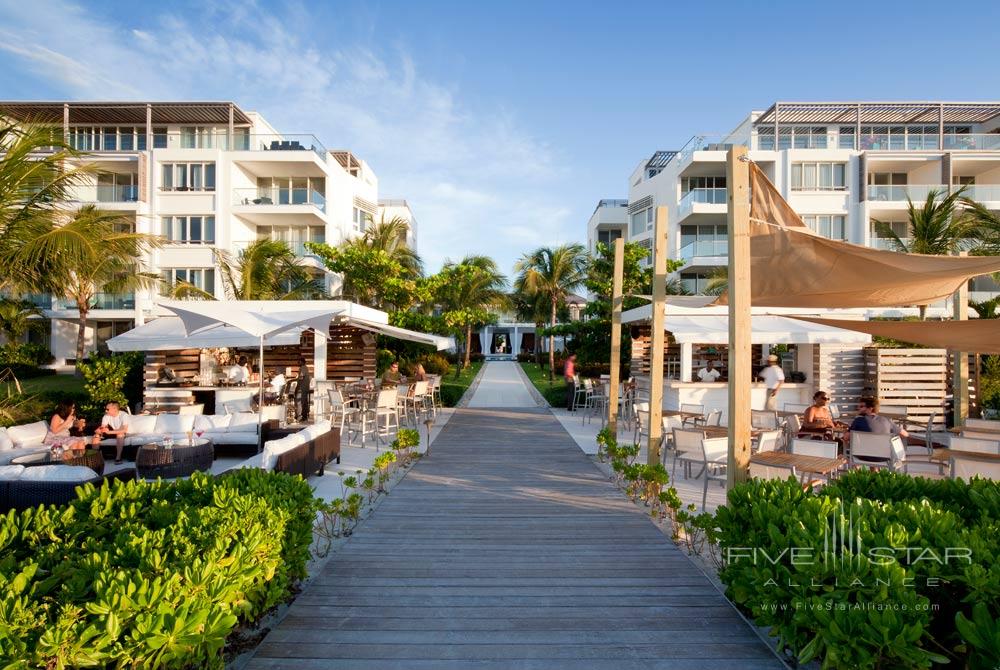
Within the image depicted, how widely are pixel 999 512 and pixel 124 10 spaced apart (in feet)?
66.3

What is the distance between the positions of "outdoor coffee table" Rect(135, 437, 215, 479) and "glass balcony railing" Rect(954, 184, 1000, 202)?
106ft

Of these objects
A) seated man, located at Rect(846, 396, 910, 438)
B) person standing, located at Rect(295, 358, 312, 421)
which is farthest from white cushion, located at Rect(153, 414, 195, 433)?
seated man, located at Rect(846, 396, 910, 438)

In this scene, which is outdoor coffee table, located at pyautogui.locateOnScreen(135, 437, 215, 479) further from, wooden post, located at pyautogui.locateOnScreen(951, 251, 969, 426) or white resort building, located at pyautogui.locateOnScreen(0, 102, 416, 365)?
white resort building, located at pyautogui.locateOnScreen(0, 102, 416, 365)

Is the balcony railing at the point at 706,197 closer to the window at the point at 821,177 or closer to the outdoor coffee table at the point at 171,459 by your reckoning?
the window at the point at 821,177

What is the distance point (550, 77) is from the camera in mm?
16172

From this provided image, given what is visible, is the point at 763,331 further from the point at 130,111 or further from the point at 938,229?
the point at 130,111

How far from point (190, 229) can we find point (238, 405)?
1721 centimetres

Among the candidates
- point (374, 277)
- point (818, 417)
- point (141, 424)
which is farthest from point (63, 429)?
point (374, 277)

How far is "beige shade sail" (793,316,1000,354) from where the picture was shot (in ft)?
20.8

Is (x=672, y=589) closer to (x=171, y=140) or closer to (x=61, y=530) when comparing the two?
(x=61, y=530)

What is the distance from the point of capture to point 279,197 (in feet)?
85.7

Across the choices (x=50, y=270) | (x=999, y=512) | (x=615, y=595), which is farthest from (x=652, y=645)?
(x=50, y=270)

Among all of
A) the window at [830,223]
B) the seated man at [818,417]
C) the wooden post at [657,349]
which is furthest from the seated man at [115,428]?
the window at [830,223]

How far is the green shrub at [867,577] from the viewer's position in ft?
8.10
